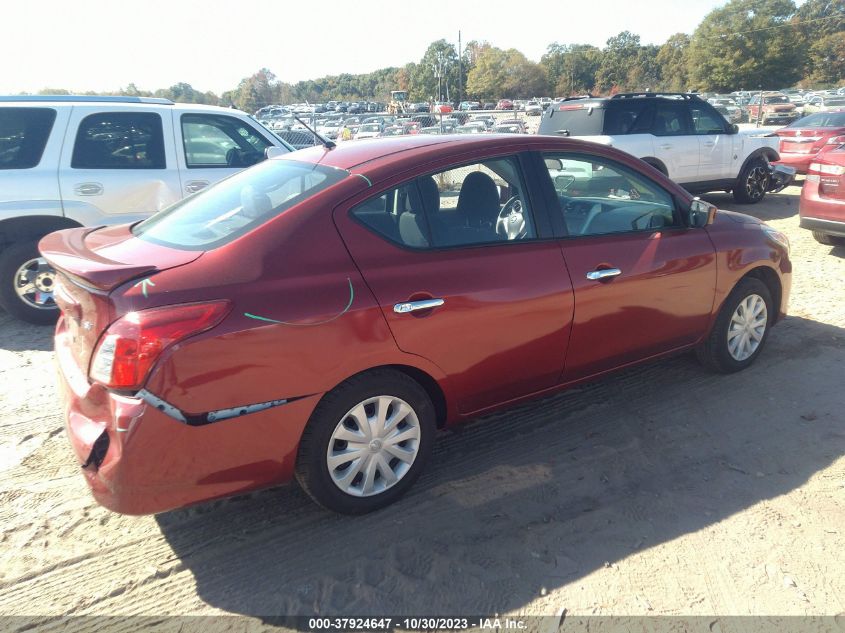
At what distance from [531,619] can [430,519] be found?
28.6 inches

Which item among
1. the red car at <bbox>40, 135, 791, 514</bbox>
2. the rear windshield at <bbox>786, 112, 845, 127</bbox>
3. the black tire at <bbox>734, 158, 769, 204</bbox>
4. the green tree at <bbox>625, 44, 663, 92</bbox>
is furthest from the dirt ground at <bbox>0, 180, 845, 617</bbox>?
the green tree at <bbox>625, 44, 663, 92</bbox>

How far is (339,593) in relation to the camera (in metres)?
2.62

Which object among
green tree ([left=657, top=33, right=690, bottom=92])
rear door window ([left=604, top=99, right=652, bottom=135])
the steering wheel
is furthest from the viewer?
green tree ([left=657, top=33, right=690, bottom=92])

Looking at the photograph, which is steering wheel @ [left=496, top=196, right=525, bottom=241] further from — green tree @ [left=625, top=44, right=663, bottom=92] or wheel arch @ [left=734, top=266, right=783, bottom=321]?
green tree @ [left=625, top=44, right=663, bottom=92]

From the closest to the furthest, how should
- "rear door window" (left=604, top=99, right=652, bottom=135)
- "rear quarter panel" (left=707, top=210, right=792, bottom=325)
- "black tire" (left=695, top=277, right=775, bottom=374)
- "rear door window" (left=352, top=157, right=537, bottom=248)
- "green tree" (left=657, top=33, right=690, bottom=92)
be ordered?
"rear door window" (left=352, top=157, right=537, bottom=248)
"rear quarter panel" (left=707, top=210, right=792, bottom=325)
"black tire" (left=695, top=277, right=775, bottom=374)
"rear door window" (left=604, top=99, right=652, bottom=135)
"green tree" (left=657, top=33, right=690, bottom=92)

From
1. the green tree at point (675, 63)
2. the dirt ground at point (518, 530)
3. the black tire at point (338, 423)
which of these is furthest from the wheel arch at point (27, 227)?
the green tree at point (675, 63)

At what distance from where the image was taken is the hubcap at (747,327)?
175 inches

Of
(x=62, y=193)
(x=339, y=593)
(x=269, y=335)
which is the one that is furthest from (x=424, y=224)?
(x=62, y=193)

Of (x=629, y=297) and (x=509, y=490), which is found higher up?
(x=629, y=297)

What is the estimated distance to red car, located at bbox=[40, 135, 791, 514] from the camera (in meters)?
2.48

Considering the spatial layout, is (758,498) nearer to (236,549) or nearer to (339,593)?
(339,593)

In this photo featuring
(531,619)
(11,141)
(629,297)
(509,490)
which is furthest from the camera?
(11,141)

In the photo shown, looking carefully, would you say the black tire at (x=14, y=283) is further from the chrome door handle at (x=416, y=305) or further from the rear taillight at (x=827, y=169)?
the rear taillight at (x=827, y=169)

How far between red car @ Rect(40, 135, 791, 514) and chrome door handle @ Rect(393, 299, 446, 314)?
1 cm
